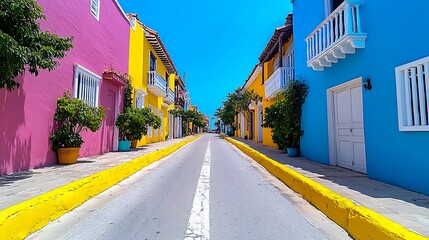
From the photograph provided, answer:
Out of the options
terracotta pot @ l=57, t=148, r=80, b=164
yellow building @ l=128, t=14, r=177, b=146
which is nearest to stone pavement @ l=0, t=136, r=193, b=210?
terracotta pot @ l=57, t=148, r=80, b=164

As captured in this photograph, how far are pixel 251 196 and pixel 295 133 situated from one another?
21.7 ft

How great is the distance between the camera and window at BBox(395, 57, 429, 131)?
4789 mm

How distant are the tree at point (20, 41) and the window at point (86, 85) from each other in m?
3.73

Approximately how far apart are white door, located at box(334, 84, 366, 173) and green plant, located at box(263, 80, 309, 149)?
8.24 feet

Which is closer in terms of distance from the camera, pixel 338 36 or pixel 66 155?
pixel 338 36

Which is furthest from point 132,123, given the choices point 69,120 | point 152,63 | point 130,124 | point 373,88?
point 373,88

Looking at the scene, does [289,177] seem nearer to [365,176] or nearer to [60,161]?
[365,176]

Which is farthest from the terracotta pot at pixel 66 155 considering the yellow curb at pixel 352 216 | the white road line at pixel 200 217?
the yellow curb at pixel 352 216

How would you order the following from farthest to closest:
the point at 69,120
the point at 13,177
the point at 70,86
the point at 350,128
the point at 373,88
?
the point at 70,86 → the point at 69,120 → the point at 350,128 → the point at 373,88 → the point at 13,177

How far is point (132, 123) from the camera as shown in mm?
13141

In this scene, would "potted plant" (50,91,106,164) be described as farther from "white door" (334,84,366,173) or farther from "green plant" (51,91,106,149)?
"white door" (334,84,366,173)

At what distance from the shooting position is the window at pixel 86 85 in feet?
30.1

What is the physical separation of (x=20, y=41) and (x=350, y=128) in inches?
332

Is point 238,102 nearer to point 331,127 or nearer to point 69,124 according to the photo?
point 331,127
